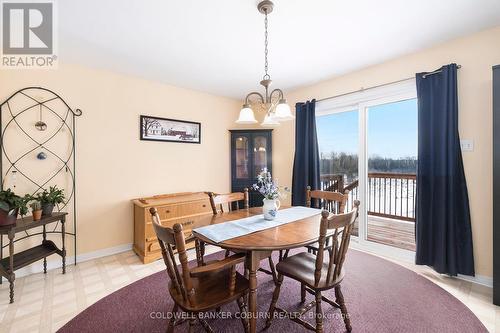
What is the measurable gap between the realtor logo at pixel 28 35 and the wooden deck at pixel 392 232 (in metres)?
4.42

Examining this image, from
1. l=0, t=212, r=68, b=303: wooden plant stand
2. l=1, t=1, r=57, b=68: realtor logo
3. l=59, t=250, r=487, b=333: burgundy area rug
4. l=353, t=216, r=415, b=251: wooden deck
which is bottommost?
l=59, t=250, r=487, b=333: burgundy area rug

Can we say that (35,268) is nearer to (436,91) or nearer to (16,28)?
(16,28)

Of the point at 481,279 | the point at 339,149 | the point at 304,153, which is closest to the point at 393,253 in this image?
the point at 481,279

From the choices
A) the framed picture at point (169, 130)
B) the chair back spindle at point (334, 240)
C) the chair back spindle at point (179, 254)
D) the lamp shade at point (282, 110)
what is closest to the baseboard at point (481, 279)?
the chair back spindle at point (334, 240)

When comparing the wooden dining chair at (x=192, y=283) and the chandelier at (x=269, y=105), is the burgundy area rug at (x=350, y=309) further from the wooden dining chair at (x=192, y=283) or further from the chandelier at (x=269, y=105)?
the chandelier at (x=269, y=105)

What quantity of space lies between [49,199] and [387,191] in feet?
16.2

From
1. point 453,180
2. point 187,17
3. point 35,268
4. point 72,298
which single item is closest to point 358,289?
point 453,180

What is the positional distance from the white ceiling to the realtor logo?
113mm

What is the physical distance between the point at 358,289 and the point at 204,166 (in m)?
2.87

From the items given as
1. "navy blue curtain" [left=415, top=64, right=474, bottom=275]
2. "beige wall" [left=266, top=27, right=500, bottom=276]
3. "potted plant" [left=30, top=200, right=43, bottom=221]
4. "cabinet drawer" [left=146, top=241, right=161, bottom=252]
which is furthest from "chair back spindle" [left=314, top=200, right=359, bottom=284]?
"potted plant" [left=30, top=200, right=43, bottom=221]

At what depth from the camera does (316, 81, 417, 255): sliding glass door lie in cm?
300

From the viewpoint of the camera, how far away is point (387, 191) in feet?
13.6

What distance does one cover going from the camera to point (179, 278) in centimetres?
137

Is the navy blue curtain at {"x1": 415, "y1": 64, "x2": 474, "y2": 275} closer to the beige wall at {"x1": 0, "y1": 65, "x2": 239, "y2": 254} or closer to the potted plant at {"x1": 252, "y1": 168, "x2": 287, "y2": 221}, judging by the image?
the potted plant at {"x1": 252, "y1": 168, "x2": 287, "y2": 221}
